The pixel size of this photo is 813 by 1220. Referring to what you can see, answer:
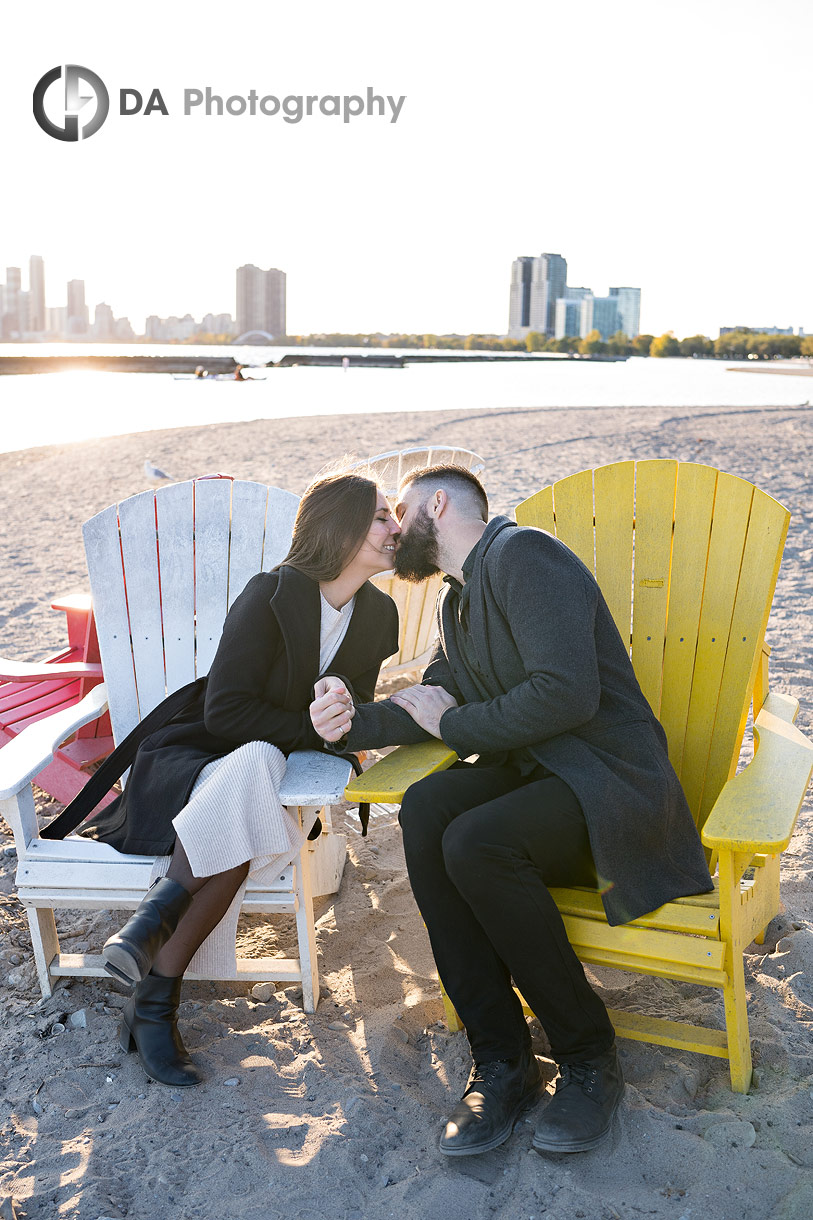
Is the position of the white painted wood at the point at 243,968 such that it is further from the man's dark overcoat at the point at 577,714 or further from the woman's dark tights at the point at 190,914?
the man's dark overcoat at the point at 577,714

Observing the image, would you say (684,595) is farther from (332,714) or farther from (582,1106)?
(582,1106)

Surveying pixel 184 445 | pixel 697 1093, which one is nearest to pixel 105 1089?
pixel 697 1093

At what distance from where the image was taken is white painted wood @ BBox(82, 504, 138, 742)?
3137mm

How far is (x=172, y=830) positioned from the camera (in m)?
2.36

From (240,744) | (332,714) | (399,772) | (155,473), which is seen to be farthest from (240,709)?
(155,473)

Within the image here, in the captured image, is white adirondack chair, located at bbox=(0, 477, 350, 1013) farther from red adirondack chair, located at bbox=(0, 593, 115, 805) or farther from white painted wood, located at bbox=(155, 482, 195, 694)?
red adirondack chair, located at bbox=(0, 593, 115, 805)

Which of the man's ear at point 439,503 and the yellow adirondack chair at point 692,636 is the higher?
the man's ear at point 439,503

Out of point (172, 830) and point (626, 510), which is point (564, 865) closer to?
point (172, 830)

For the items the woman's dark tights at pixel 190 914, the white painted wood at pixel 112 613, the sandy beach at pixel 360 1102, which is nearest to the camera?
the sandy beach at pixel 360 1102

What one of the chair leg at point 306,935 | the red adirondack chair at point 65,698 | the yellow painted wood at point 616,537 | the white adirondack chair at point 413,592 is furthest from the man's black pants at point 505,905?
the white adirondack chair at point 413,592

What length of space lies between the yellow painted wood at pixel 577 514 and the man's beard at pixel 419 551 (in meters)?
0.58

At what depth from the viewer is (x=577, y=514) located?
2893 millimetres

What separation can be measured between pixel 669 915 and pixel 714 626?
2.97 ft

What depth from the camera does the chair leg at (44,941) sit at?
2.49 metres
